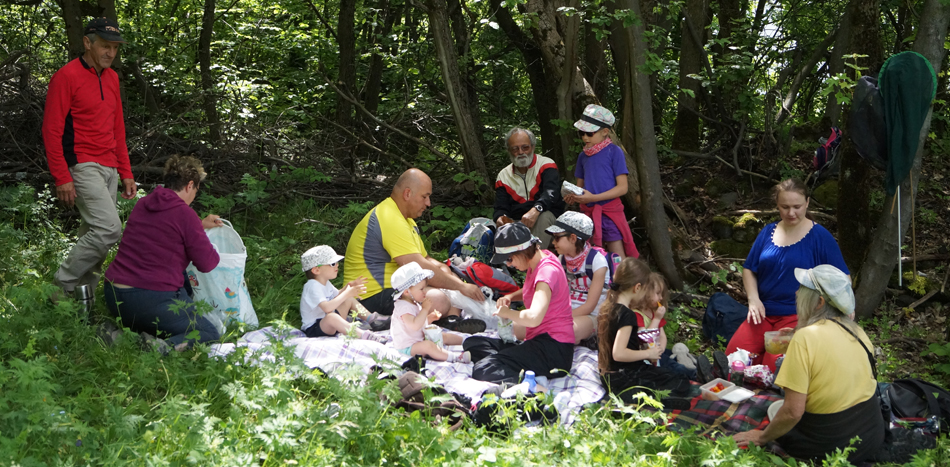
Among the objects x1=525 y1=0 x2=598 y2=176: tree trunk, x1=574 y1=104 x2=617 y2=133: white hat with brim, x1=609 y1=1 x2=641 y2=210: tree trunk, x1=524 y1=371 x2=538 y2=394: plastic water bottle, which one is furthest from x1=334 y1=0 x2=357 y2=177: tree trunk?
x1=524 y1=371 x2=538 y2=394: plastic water bottle

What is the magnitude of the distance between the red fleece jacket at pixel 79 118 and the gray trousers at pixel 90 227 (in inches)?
4.0

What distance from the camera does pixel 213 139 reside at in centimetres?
857

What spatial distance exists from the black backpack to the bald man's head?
3253mm

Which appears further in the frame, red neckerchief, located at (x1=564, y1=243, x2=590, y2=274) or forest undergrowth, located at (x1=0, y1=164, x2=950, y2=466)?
red neckerchief, located at (x1=564, y1=243, x2=590, y2=274)

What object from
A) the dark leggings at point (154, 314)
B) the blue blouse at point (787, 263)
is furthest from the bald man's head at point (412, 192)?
the blue blouse at point (787, 263)

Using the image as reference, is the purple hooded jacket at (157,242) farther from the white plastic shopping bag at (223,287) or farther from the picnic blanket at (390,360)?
the picnic blanket at (390,360)

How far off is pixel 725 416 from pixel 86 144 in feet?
15.6

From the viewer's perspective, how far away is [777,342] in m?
4.57

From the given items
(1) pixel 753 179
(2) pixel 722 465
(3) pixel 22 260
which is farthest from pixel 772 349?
(3) pixel 22 260

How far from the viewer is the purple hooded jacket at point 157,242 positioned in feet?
15.1

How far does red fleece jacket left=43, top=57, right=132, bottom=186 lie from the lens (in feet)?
16.9

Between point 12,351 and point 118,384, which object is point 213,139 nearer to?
point 12,351

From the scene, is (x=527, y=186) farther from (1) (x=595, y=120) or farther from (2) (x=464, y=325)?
(2) (x=464, y=325)

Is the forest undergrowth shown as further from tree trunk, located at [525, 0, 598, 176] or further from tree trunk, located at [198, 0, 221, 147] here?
tree trunk, located at [198, 0, 221, 147]
